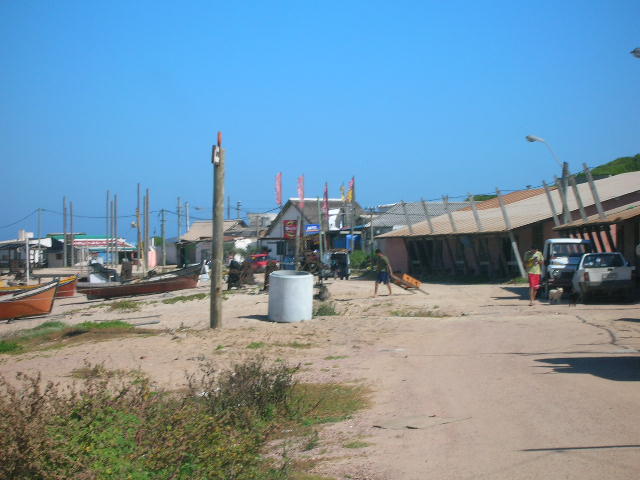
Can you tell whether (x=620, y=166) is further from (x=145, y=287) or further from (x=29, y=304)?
(x=29, y=304)

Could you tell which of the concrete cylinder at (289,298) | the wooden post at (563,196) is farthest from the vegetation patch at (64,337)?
the wooden post at (563,196)

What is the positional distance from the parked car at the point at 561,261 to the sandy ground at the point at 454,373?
1.69 meters

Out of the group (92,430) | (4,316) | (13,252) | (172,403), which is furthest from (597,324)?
(13,252)

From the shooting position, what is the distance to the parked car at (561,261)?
2216 centimetres

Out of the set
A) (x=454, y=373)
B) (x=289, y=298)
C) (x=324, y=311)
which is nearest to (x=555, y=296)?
(x=324, y=311)

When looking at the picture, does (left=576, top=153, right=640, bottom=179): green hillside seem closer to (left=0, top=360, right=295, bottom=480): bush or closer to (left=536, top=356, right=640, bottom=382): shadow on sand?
(left=536, top=356, right=640, bottom=382): shadow on sand

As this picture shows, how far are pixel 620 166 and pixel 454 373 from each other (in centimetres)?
6278

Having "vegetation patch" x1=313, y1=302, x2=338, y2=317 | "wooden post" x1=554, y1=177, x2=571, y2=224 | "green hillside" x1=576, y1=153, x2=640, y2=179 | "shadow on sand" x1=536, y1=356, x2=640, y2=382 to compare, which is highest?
"green hillside" x1=576, y1=153, x2=640, y2=179

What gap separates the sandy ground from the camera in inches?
247

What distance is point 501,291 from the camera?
26688 millimetres

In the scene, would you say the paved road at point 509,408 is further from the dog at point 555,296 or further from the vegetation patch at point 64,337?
the vegetation patch at point 64,337

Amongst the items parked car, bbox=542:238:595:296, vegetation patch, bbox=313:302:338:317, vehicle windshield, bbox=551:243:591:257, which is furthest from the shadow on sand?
vehicle windshield, bbox=551:243:591:257

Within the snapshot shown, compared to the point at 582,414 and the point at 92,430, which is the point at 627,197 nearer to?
the point at 582,414

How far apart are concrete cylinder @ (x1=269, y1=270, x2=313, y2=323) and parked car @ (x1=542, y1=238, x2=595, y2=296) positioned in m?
9.15
